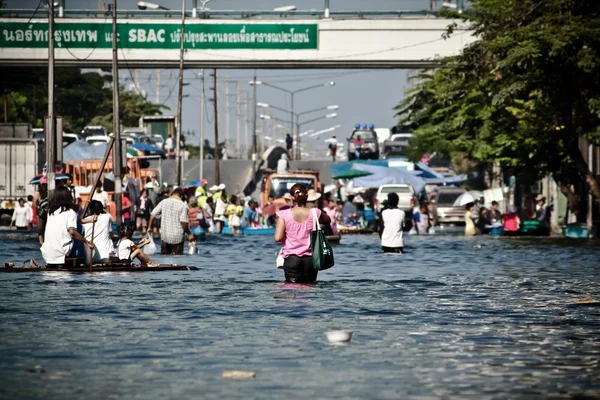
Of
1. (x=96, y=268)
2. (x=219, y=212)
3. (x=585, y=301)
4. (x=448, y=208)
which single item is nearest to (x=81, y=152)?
(x=219, y=212)

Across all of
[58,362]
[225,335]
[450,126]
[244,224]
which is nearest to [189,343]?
[225,335]

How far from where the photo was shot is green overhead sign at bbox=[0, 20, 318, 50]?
53781 mm

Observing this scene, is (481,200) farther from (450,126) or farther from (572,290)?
(572,290)

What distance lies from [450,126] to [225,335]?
43360mm

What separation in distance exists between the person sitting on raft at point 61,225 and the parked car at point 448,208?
44.9 meters

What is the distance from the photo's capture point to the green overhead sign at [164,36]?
53781mm

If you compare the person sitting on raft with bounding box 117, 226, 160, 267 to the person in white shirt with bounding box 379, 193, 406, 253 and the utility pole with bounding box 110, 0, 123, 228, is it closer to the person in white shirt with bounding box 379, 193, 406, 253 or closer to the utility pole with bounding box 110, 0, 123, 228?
the person in white shirt with bounding box 379, 193, 406, 253

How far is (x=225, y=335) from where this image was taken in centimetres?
1232

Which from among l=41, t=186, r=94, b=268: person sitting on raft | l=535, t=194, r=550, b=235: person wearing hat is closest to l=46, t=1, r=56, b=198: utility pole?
l=41, t=186, r=94, b=268: person sitting on raft

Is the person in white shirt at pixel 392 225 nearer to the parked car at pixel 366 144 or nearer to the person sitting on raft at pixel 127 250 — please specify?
the person sitting on raft at pixel 127 250

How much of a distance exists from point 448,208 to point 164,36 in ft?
58.2

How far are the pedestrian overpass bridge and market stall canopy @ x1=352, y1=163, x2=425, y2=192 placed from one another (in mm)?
6646

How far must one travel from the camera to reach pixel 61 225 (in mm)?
20766

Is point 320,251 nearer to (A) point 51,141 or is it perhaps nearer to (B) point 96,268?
(B) point 96,268
